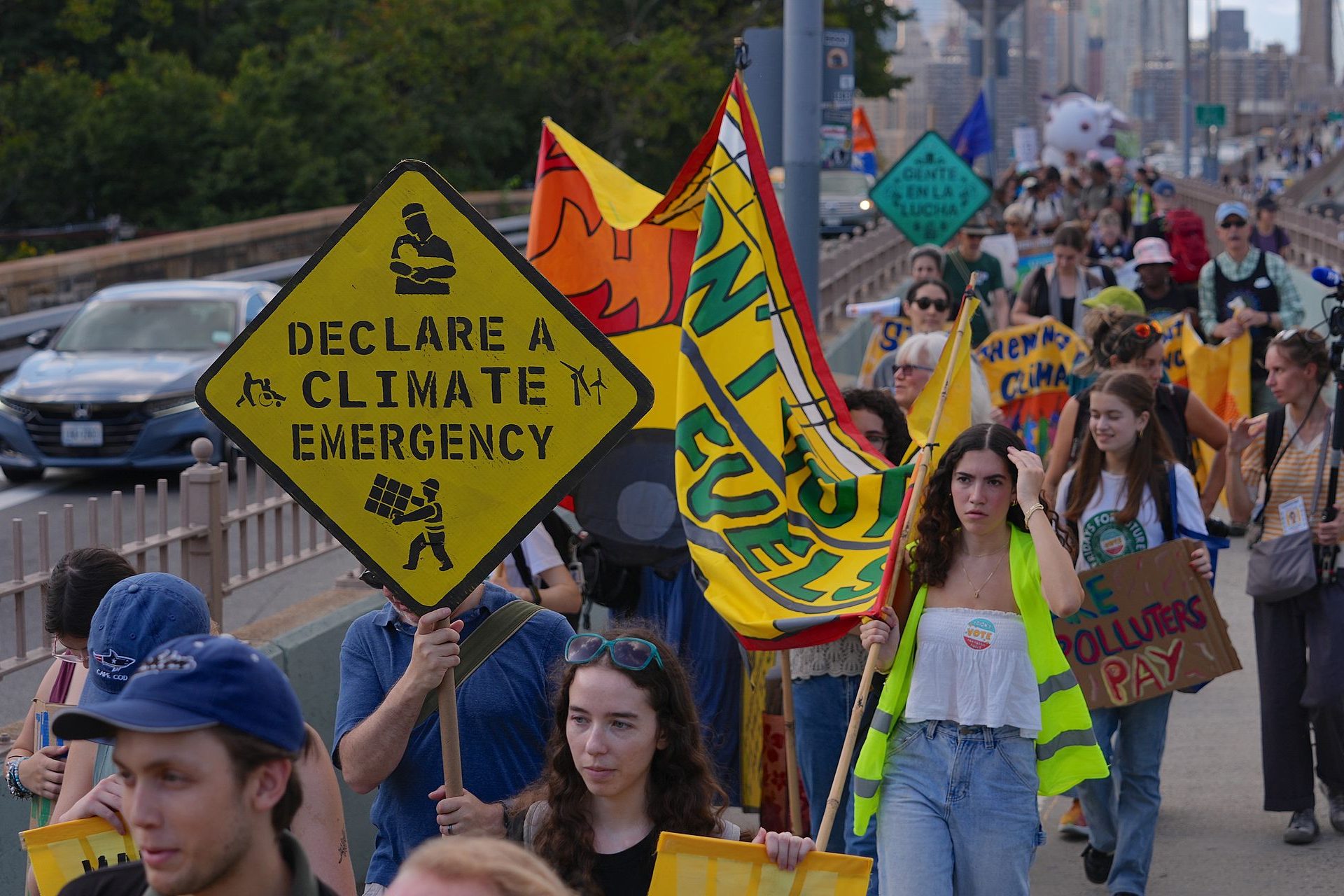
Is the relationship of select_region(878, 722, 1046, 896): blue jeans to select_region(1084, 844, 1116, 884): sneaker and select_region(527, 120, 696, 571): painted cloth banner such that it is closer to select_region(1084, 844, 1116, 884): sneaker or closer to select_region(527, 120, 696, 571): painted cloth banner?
select_region(1084, 844, 1116, 884): sneaker

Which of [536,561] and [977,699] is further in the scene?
[536,561]

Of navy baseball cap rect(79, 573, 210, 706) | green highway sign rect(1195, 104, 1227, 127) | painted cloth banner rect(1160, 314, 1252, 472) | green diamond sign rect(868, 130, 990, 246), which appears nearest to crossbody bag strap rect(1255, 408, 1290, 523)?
navy baseball cap rect(79, 573, 210, 706)

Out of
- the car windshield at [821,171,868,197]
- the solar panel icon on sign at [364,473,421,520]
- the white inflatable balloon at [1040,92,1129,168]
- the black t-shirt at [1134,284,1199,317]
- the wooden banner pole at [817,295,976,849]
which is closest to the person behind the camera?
the solar panel icon on sign at [364,473,421,520]

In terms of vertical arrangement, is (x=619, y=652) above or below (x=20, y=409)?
above

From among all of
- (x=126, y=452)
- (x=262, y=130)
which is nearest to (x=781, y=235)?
(x=126, y=452)

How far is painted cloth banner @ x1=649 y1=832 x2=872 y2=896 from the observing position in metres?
4.05

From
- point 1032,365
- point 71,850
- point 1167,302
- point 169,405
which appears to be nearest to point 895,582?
point 71,850

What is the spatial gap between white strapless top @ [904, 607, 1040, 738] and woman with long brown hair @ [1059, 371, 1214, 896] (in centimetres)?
166

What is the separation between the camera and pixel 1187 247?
642 inches

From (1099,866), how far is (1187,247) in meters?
10.3

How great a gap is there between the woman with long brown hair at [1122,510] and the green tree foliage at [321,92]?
24.4 metres

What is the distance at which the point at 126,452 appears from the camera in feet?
46.8

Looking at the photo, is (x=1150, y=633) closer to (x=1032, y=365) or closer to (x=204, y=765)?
(x=1032, y=365)

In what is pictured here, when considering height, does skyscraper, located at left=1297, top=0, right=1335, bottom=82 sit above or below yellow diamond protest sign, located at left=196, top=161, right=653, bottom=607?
above
